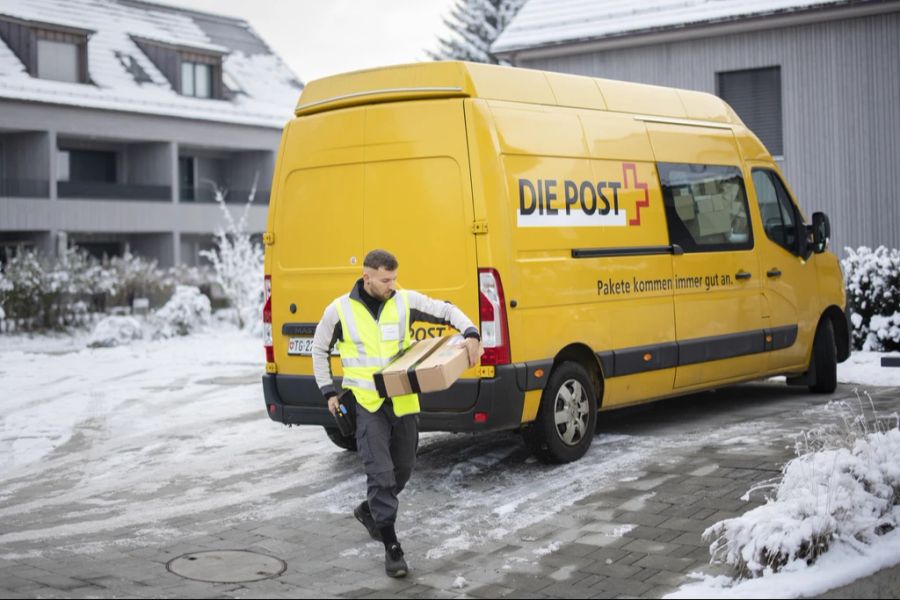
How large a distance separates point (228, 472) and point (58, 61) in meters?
29.6

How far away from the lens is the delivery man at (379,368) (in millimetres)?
6418

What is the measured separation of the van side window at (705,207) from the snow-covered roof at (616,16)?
9.59 metres

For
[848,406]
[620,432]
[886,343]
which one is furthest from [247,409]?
[886,343]

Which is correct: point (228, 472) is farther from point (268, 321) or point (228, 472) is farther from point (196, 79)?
point (196, 79)

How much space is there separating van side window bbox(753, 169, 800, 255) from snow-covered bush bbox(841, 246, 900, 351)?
356cm

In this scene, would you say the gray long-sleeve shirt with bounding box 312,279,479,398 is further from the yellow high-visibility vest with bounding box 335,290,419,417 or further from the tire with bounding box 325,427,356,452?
the tire with bounding box 325,427,356,452

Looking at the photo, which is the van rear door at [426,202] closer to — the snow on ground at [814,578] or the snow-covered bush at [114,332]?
the snow on ground at [814,578]

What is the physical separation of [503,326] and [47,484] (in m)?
3.80

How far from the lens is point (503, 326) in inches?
322

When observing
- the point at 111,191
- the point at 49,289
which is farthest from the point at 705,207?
the point at 111,191

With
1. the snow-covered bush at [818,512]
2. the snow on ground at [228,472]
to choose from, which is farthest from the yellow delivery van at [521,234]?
the snow-covered bush at [818,512]

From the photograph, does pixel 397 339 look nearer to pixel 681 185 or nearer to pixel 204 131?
pixel 681 185

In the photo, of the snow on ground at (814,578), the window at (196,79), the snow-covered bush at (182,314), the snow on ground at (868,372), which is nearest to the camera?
the snow on ground at (814,578)

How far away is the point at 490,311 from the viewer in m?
8.14
